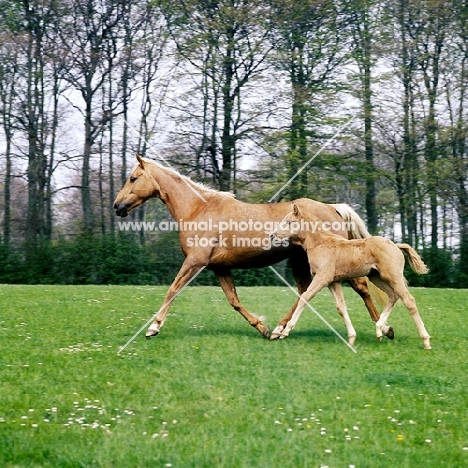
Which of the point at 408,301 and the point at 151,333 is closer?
the point at 408,301

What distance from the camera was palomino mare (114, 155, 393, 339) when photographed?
10.4 metres

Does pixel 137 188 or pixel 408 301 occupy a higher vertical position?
pixel 137 188

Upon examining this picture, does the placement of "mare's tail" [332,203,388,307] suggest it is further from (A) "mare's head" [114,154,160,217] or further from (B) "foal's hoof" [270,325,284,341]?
(A) "mare's head" [114,154,160,217]

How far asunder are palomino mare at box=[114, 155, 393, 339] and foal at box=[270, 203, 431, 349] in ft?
1.68

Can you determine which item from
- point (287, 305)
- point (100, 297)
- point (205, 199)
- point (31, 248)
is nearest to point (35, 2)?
point (31, 248)

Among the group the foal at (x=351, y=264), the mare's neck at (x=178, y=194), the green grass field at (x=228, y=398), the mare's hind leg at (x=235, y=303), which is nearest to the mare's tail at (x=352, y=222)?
the foal at (x=351, y=264)

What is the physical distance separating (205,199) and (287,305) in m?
6.15

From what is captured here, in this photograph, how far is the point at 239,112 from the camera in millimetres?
32719

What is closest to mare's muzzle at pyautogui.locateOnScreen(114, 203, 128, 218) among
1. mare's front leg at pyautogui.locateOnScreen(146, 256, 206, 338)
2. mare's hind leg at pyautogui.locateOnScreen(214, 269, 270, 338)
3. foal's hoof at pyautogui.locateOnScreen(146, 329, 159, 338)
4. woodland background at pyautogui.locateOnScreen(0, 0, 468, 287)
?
mare's front leg at pyautogui.locateOnScreen(146, 256, 206, 338)

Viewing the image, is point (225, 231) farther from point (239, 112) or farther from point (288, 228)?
point (239, 112)

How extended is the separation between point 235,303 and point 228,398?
397cm

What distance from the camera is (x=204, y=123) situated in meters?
33.0

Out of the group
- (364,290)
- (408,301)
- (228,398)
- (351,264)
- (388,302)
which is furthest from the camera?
(364,290)

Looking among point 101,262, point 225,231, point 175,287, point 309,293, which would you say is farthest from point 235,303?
point 101,262
